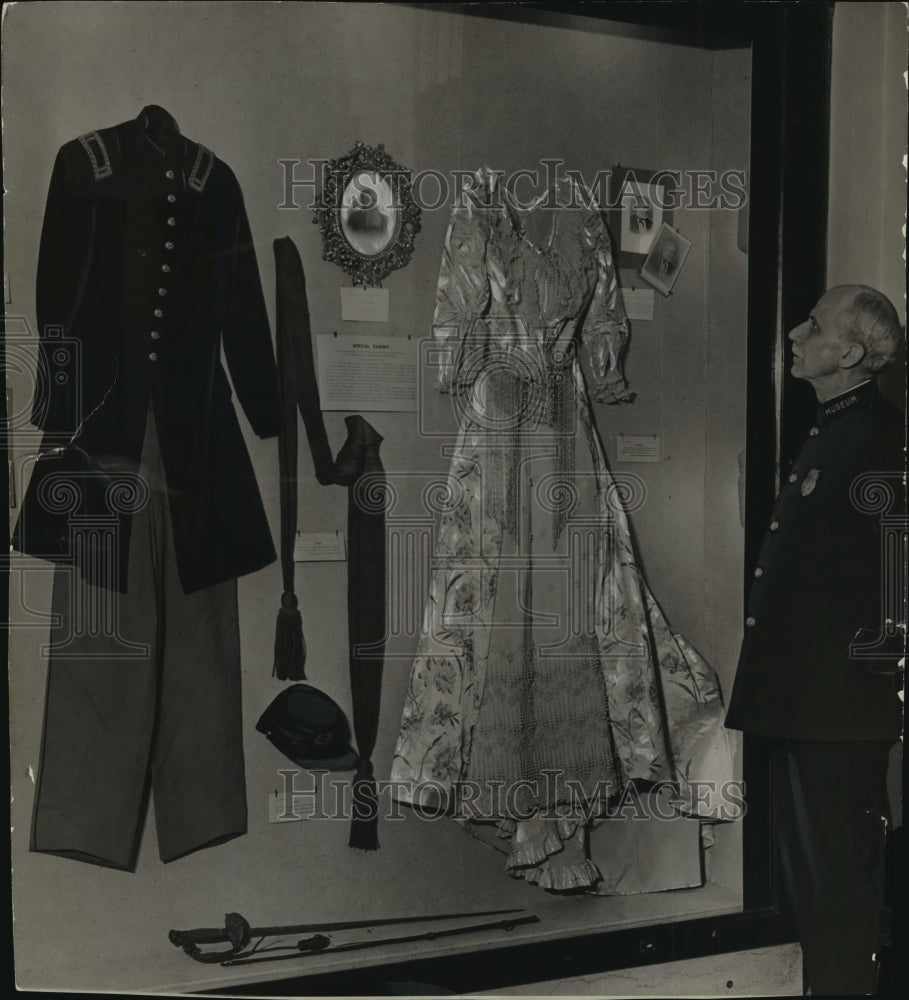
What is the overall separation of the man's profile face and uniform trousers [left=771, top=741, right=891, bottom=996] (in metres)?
0.97

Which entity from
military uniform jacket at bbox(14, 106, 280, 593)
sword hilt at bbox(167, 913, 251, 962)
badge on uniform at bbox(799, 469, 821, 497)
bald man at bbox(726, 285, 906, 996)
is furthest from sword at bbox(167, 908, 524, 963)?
badge on uniform at bbox(799, 469, 821, 497)

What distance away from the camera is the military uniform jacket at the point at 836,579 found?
8.59 ft

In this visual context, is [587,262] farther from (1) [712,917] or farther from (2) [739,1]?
(1) [712,917]

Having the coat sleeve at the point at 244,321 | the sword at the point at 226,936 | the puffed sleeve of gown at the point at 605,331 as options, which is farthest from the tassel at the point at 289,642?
the puffed sleeve of gown at the point at 605,331

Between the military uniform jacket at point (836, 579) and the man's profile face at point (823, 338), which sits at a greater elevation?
the man's profile face at point (823, 338)

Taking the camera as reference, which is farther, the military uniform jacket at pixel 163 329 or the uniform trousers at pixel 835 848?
the uniform trousers at pixel 835 848

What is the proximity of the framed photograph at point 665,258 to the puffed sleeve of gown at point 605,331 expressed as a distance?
10 centimetres

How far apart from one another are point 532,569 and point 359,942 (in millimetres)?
1025

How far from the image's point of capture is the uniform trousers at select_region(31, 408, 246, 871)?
8.15 feet

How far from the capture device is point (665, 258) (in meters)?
2.69

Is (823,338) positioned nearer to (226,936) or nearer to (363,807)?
(363,807)

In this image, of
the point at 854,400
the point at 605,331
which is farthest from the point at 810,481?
the point at 605,331

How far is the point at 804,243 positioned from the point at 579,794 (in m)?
1.54

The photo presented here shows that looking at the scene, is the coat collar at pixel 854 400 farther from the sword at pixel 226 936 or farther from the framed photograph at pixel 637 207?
the sword at pixel 226 936
